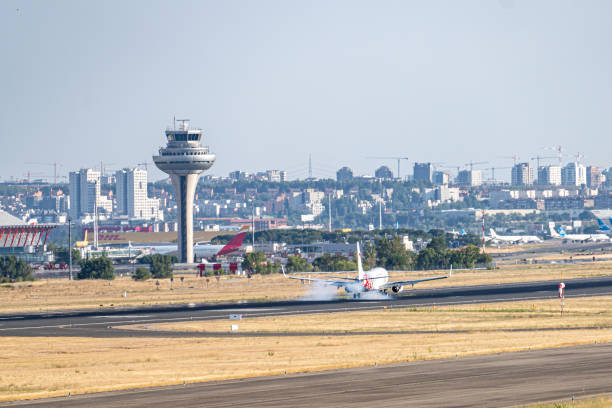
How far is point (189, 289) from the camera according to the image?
159 metres

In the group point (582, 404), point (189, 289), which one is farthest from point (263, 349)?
point (189, 289)

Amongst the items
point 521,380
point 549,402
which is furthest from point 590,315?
point 549,402

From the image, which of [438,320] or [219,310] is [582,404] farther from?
[219,310]

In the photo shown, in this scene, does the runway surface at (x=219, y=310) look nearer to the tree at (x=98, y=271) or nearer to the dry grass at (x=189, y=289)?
the dry grass at (x=189, y=289)

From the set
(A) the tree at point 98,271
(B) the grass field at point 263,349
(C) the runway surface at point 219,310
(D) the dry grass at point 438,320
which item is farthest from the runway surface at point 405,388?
(A) the tree at point 98,271

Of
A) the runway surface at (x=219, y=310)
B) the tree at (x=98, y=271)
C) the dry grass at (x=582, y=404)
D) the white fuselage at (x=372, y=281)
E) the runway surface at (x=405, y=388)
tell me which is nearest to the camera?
the dry grass at (x=582, y=404)

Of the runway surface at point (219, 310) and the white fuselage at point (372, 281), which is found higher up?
the white fuselage at point (372, 281)

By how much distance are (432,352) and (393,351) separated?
2784 millimetres

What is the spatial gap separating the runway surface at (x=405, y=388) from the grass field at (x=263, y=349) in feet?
10.1

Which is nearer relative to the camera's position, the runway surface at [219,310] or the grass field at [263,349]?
the grass field at [263,349]

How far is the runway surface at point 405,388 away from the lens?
154ft

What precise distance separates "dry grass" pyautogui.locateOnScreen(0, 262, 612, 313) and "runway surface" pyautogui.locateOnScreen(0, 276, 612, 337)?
1136 centimetres

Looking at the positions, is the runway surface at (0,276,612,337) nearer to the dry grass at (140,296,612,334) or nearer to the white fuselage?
the white fuselage

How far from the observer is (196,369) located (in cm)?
5966
